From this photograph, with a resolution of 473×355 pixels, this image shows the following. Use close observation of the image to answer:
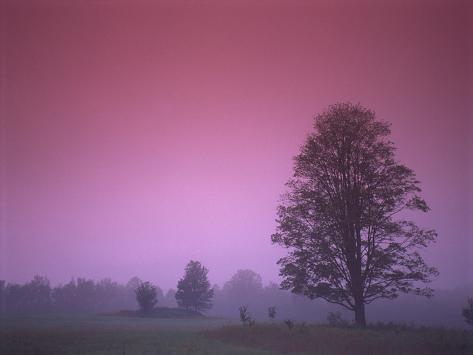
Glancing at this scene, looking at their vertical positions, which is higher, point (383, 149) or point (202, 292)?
point (383, 149)

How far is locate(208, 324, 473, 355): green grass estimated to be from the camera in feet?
53.4

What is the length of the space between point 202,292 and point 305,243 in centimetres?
8207

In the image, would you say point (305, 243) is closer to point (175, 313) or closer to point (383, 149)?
point (383, 149)

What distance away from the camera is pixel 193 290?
9844 cm

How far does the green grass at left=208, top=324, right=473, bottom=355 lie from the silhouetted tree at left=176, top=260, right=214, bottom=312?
260ft

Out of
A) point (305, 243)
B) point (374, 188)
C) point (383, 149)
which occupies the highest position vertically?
point (383, 149)

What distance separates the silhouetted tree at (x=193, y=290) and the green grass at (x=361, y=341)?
79198 millimetres

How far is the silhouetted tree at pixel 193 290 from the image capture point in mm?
97625

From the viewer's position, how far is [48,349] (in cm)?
2120

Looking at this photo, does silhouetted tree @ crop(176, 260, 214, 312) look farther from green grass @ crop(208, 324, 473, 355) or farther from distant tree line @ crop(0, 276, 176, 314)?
green grass @ crop(208, 324, 473, 355)

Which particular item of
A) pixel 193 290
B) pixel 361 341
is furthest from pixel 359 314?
pixel 193 290

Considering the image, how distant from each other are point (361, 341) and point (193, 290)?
8637cm

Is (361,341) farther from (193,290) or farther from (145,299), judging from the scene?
(193,290)

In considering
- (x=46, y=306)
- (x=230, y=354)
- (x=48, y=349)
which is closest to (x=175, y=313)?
(x=48, y=349)
